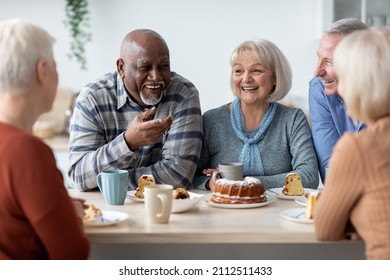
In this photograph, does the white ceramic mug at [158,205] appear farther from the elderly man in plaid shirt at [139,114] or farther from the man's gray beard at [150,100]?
the man's gray beard at [150,100]

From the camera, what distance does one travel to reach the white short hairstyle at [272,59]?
93.8 inches

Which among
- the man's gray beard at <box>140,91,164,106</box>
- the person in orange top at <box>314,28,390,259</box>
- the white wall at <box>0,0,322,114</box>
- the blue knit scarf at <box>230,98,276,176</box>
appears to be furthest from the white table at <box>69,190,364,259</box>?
the white wall at <box>0,0,322,114</box>

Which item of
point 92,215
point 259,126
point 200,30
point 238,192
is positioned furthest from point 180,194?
point 200,30

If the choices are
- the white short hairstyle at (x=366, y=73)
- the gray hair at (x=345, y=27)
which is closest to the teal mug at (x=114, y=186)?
the white short hairstyle at (x=366, y=73)

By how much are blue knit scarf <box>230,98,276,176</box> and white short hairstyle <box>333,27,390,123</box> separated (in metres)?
0.86

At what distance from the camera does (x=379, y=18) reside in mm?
4379

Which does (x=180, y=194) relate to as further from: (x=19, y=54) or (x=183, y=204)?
(x=19, y=54)

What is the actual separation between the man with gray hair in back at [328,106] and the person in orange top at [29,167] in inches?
41.9

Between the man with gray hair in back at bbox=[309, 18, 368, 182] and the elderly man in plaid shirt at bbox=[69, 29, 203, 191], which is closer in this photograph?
the elderly man in plaid shirt at bbox=[69, 29, 203, 191]

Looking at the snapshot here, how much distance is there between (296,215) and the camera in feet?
5.80

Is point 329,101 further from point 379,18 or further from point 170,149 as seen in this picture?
point 379,18

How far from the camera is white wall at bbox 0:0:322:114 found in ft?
15.1

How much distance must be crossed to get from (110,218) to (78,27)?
3.07 metres

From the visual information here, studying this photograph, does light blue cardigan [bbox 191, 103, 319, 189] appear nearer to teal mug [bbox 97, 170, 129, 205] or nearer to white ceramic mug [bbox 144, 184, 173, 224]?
teal mug [bbox 97, 170, 129, 205]
